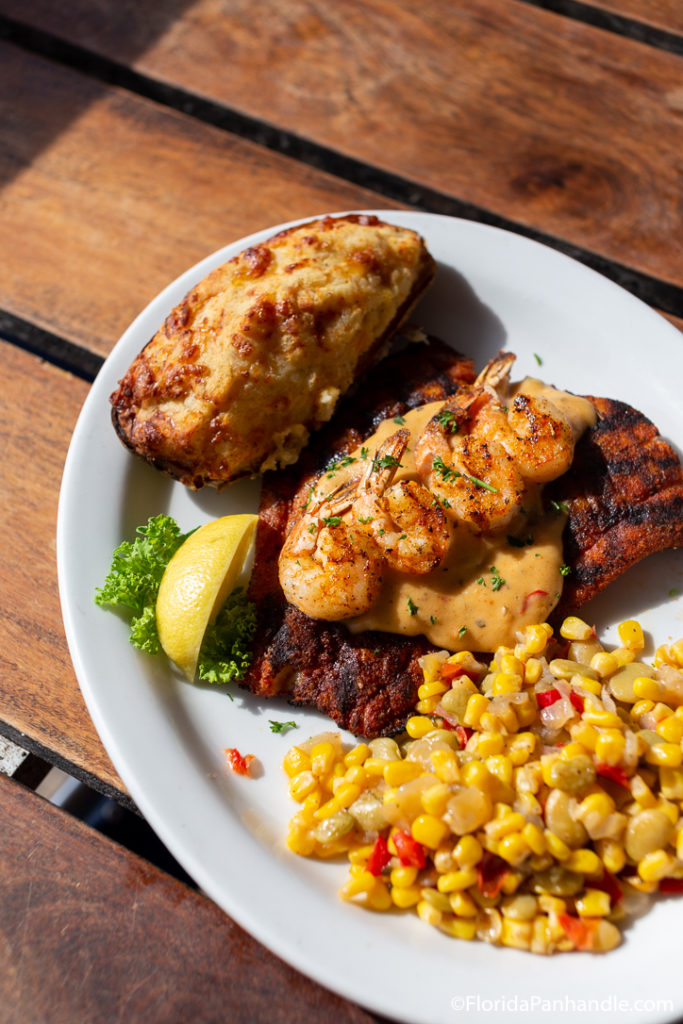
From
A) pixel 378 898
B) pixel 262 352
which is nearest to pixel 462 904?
pixel 378 898

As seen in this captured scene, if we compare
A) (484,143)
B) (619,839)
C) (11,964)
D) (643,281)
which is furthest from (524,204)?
(11,964)

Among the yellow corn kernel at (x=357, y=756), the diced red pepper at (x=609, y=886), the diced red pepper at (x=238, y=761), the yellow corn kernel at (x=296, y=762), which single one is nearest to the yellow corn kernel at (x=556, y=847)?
the diced red pepper at (x=609, y=886)

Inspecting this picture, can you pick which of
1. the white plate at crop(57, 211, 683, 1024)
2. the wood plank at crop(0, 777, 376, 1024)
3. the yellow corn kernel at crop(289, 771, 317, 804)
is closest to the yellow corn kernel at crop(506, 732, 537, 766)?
the white plate at crop(57, 211, 683, 1024)

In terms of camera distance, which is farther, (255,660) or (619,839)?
(255,660)

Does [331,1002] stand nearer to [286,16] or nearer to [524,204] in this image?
[524,204]

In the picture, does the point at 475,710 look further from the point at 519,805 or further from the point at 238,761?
the point at 238,761

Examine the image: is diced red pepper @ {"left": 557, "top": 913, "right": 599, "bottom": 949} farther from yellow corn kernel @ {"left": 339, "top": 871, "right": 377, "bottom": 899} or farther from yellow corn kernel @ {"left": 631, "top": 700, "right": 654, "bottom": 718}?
yellow corn kernel @ {"left": 631, "top": 700, "right": 654, "bottom": 718}
